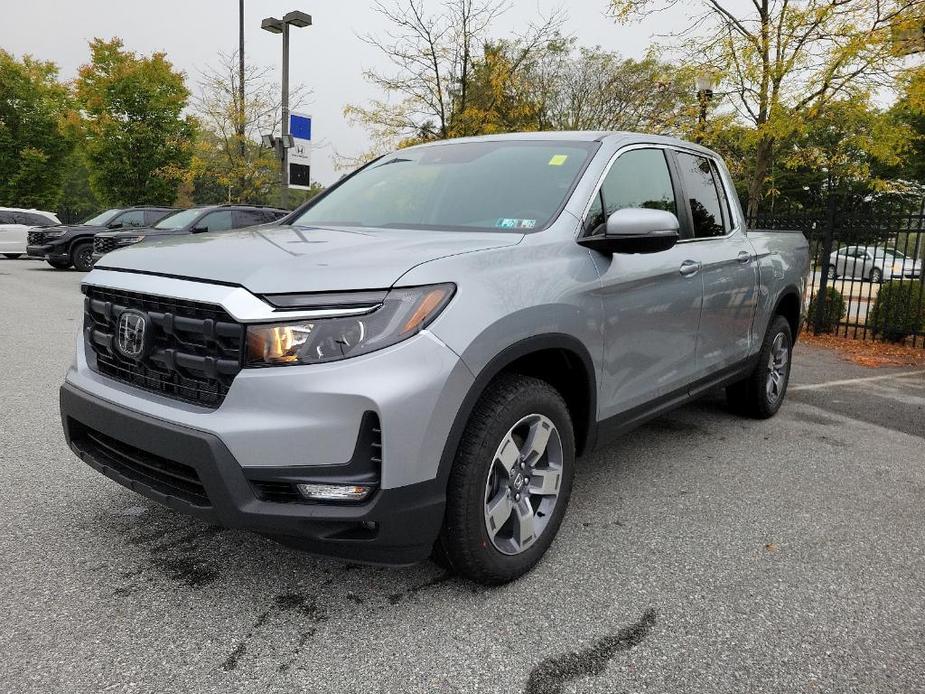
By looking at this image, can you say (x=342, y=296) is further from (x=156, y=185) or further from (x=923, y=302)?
(x=156, y=185)

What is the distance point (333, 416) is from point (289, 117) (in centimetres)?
1349

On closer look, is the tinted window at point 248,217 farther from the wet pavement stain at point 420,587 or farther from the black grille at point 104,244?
the wet pavement stain at point 420,587

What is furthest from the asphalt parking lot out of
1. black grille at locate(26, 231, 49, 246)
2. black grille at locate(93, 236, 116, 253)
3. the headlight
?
black grille at locate(26, 231, 49, 246)

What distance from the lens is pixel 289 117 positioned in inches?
562

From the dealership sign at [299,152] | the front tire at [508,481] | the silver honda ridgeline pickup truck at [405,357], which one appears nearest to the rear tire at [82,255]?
the dealership sign at [299,152]

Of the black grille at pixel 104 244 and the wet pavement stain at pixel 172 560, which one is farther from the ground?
the black grille at pixel 104 244

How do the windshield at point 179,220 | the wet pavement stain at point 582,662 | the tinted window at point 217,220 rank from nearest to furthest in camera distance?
the wet pavement stain at point 582,662
the tinted window at point 217,220
the windshield at point 179,220

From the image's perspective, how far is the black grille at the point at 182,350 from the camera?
2.20m

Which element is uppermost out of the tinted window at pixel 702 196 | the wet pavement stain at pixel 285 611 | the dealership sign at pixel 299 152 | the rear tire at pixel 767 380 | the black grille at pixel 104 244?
the dealership sign at pixel 299 152

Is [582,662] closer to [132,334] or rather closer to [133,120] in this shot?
[132,334]

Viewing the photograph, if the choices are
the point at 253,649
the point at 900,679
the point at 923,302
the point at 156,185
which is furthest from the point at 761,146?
the point at 156,185

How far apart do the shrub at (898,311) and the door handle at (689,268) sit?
7.67 m

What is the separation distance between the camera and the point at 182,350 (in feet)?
7.61

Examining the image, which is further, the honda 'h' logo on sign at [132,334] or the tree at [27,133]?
the tree at [27,133]
